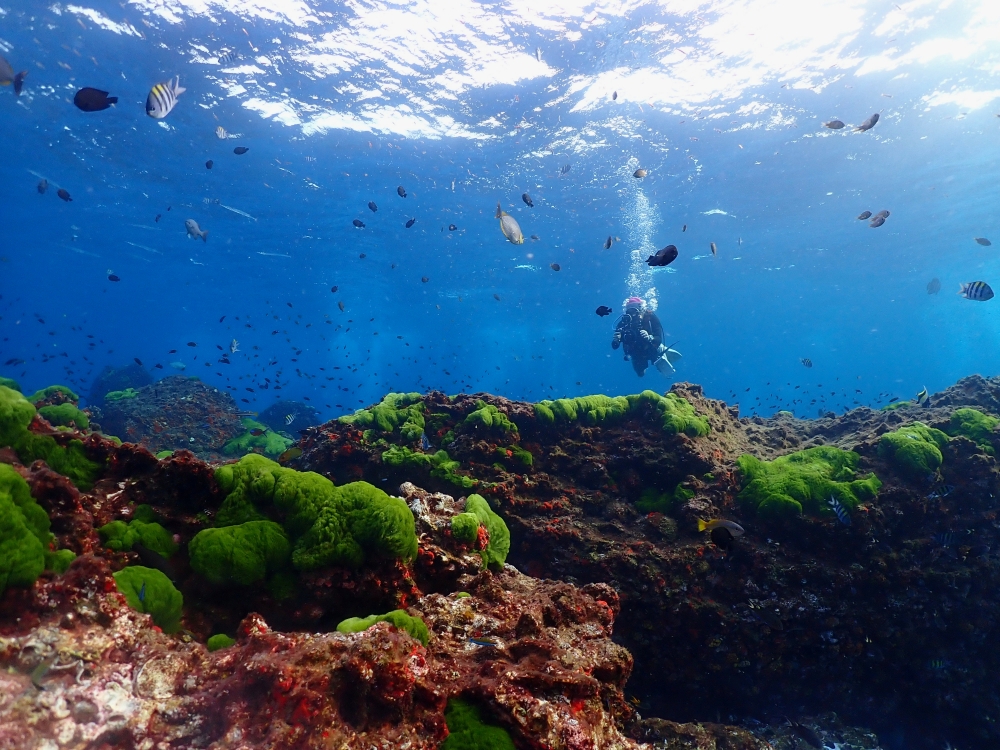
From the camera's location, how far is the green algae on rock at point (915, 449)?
22.9 feet

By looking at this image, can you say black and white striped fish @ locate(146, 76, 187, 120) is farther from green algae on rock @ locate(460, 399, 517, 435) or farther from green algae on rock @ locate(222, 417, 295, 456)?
green algae on rock @ locate(222, 417, 295, 456)

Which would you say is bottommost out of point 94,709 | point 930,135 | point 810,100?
point 94,709

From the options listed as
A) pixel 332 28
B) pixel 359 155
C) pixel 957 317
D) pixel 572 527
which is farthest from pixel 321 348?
pixel 957 317

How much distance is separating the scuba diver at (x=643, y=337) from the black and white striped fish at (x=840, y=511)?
8381 mm

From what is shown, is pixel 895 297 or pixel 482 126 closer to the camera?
pixel 482 126

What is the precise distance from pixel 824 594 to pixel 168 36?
22.7m

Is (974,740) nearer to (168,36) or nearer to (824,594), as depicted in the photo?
(824,594)

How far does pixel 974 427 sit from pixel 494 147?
20.4 m

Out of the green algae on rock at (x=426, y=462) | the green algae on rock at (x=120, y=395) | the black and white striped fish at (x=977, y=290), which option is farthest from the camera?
the green algae on rock at (x=120, y=395)

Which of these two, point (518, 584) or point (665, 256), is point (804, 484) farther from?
point (518, 584)

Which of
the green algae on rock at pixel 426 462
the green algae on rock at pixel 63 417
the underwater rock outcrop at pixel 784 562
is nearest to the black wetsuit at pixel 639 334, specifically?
the underwater rock outcrop at pixel 784 562

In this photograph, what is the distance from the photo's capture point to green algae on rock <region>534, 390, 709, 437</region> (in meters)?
8.18

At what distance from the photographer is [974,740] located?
6527mm

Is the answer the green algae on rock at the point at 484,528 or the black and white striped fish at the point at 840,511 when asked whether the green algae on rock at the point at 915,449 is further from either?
the green algae on rock at the point at 484,528
